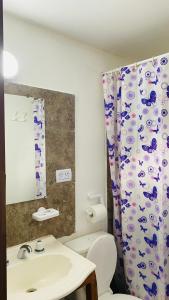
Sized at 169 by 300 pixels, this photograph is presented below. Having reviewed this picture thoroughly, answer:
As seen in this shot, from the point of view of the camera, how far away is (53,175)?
5.92 ft

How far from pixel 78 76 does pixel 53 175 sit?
2.79ft

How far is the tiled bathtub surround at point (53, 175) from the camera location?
1617 millimetres

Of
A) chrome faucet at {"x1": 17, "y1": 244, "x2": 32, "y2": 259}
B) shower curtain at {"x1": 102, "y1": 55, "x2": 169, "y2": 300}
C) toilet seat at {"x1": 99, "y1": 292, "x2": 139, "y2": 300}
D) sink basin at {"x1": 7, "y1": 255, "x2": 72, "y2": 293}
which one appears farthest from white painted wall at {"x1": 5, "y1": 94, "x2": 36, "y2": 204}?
toilet seat at {"x1": 99, "y1": 292, "x2": 139, "y2": 300}

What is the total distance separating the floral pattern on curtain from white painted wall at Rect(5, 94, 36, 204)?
3cm

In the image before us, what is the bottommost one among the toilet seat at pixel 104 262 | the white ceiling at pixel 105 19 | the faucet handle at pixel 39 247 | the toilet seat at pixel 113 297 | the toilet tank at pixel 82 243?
the toilet seat at pixel 113 297

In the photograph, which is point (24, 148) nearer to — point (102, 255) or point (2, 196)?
point (102, 255)

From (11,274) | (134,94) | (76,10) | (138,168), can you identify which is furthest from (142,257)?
(76,10)

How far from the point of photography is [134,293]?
6.40 feet

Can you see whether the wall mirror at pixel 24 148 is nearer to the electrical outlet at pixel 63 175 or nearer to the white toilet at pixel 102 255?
the electrical outlet at pixel 63 175

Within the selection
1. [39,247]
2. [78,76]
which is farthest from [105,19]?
[39,247]

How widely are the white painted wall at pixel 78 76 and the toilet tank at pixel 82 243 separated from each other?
0.25ft

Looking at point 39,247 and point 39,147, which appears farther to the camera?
point 39,147

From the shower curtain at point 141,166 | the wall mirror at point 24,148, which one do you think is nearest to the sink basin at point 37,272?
the wall mirror at point 24,148

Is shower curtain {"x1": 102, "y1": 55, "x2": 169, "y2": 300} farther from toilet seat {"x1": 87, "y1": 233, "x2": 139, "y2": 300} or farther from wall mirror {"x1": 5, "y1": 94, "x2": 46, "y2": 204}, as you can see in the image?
wall mirror {"x1": 5, "y1": 94, "x2": 46, "y2": 204}
